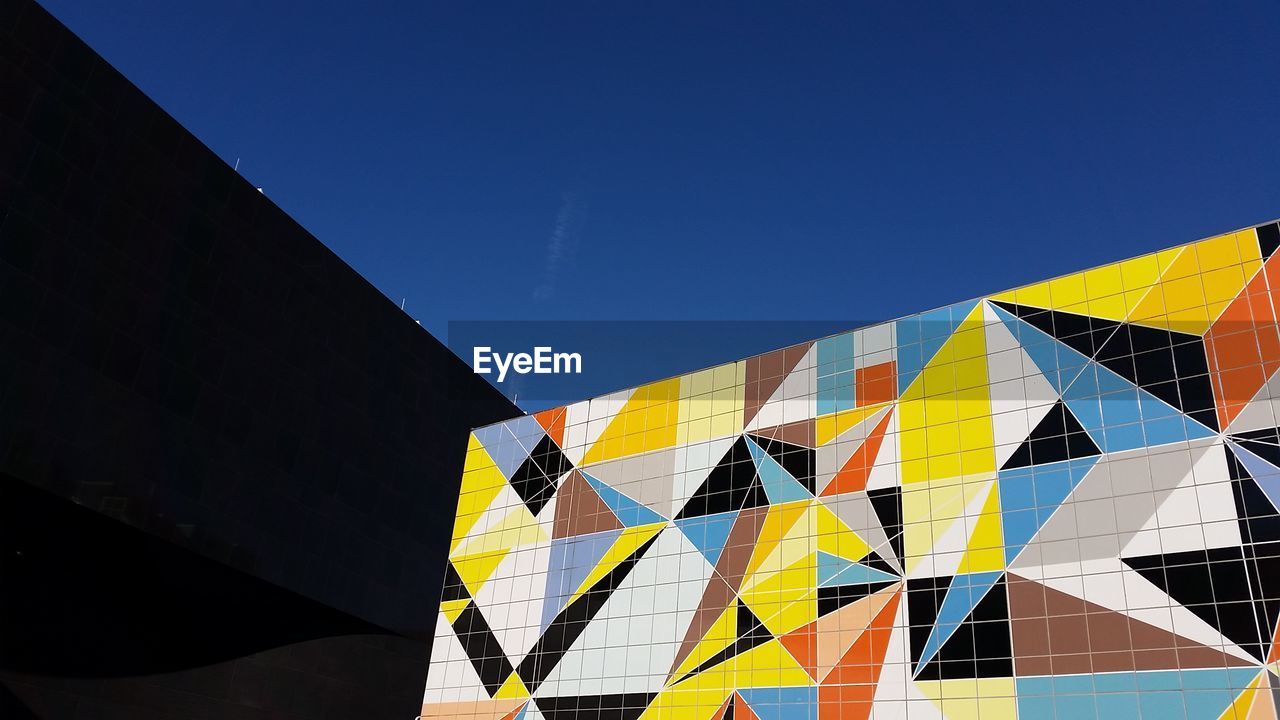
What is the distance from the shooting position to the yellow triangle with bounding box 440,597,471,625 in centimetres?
3547

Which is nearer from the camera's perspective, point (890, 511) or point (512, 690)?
point (890, 511)

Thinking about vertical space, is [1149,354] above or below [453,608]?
above

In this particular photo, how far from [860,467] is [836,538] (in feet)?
6.87

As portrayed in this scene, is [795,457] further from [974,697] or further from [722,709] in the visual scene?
[974,697]

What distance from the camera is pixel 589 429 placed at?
3556 centimetres

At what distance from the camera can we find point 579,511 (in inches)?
1348

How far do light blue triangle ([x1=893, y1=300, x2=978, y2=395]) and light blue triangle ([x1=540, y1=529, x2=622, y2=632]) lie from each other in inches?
412

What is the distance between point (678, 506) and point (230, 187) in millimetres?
22862

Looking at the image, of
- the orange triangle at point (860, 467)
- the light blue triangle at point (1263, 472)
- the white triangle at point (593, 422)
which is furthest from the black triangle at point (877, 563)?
the white triangle at point (593, 422)

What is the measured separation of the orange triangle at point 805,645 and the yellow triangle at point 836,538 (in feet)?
6.14

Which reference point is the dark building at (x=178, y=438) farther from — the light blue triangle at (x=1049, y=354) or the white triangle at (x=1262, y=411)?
the white triangle at (x=1262, y=411)

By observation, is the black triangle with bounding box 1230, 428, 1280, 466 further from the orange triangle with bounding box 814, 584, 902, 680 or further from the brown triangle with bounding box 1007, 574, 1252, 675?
the orange triangle with bounding box 814, 584, 902, 680

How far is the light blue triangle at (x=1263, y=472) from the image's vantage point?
21.8 meters

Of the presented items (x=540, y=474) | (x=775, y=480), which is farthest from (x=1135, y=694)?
(x=540, y=474)
